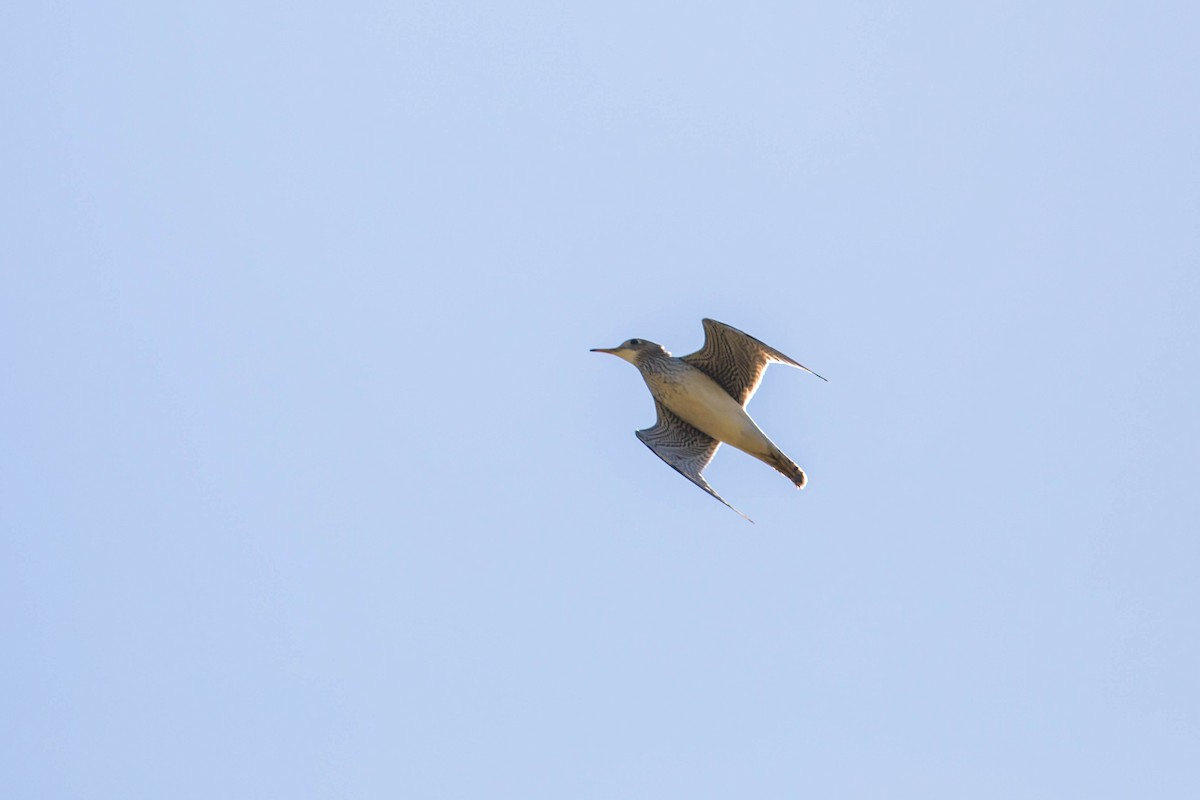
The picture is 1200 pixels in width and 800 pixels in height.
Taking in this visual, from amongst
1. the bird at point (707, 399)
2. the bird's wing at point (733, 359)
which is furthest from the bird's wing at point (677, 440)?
the bird's wing at point (733, 359)

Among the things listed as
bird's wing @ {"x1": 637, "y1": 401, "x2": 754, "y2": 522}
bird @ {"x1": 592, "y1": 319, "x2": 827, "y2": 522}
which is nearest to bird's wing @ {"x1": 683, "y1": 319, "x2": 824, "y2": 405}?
bird @ {"x1": 592, "y1": 319, "x2": 827, "y2": 522}

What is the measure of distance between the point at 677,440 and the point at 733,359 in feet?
4.13

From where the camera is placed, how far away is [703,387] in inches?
776

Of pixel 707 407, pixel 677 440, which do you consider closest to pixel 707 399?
pixel 707 407

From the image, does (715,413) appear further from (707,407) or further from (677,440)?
(677,440)

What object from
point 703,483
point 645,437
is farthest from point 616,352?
point 703,483

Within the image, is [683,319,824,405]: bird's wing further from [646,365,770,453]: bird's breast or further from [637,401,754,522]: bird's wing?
[637,401,754,522]: bird's wing

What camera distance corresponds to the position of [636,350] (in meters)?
20.6

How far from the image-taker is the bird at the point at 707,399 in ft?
63.7

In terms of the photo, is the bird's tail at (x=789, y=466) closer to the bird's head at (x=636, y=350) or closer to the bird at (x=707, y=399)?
the bird at (x=707, y=399)

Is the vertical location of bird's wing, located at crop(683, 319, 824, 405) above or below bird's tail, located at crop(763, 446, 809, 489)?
above

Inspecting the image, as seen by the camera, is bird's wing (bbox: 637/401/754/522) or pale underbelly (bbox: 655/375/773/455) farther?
bird's wing (bbox: 637/401/754/522)

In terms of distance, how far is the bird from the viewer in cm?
1942

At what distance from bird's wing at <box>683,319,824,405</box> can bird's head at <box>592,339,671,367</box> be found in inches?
19.4
